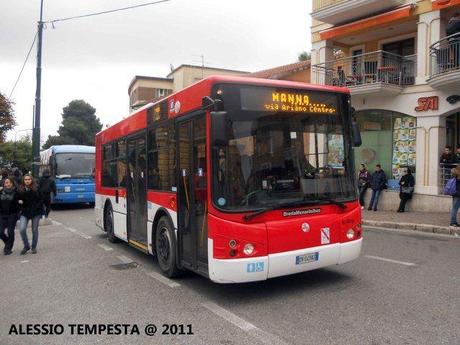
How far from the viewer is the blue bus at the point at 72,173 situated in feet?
67.3

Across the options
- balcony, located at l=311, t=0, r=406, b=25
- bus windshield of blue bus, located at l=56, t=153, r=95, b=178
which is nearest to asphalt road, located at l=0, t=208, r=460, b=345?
balcony, located at l=311, t=0, r=406, b=25

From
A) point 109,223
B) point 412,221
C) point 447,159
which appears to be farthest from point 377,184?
point 109,223

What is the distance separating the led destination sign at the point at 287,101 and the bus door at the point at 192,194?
0.66 metres

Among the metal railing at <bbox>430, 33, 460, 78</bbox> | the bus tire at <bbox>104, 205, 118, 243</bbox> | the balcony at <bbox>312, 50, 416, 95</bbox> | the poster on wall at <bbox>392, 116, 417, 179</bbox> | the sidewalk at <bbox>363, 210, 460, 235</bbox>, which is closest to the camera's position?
the bus tire at <bbox>104, 205, 118, 243</bbox>

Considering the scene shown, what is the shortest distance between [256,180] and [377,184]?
12.2 metres

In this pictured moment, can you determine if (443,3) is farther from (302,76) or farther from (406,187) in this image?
(302,76)

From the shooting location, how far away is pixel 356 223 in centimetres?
649

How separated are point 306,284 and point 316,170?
1669 mm

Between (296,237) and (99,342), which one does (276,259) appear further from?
Answer: (99,342)

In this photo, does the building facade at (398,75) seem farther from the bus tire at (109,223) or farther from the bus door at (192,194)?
the bus door at (192,194)

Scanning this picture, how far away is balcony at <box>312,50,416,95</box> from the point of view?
17625mm

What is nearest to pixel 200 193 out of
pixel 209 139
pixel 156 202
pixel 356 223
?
pixel 209 139

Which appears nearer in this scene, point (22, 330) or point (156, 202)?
point (22, 330)

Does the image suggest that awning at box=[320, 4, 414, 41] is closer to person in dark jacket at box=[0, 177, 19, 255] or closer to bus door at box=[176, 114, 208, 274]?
bus door at box=[176, 114, 208, 274]
